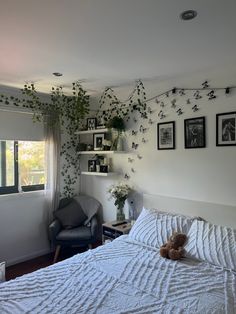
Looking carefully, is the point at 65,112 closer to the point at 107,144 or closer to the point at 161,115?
the point at 107,144

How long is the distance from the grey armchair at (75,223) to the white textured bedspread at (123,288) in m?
1.23

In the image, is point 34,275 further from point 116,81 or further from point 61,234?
point 116,81

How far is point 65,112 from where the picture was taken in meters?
4.03

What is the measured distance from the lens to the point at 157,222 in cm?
272

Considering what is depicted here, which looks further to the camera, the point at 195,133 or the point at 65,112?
the point at 65,112

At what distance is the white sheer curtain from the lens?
3.86m

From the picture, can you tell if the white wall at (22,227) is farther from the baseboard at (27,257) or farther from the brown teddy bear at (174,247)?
the brown teddy bear at (174,247)

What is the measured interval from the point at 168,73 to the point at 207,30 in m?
1.01

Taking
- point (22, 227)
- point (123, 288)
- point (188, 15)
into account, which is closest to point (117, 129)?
point (22, 227)

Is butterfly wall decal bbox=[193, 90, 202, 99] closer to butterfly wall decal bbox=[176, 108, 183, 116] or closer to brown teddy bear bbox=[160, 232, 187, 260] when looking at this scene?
butterfly wall decal bbox=[176, 108, 183, 116]

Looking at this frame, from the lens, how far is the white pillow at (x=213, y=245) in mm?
2117

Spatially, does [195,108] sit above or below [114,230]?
above

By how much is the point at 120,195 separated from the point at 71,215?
882mm

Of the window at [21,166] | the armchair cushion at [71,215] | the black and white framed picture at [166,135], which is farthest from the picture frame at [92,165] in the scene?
the black and white framed picture at [166,135]
